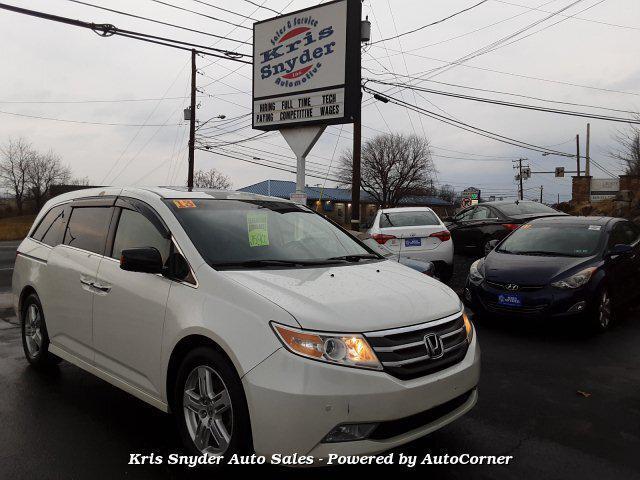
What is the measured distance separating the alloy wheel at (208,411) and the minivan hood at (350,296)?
1.92 feet

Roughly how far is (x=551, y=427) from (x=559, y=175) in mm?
58673

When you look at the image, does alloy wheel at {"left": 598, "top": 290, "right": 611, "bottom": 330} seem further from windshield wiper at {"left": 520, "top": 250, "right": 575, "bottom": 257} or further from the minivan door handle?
the minivan door handle

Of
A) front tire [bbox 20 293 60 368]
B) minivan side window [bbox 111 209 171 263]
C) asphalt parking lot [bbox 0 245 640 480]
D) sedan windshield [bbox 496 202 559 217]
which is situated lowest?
asphalt parking lot [bbox 0 245 640 480]

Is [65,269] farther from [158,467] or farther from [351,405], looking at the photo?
[351,405]

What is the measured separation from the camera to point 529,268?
6.49 metres

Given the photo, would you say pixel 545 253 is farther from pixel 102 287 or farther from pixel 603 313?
pixel 102 287

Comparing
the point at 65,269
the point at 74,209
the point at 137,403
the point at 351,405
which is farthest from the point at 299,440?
the point at 74,209

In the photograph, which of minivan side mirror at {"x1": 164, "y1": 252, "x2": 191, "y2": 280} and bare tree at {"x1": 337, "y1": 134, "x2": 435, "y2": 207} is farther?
bare tree at {"x1": 337, "y1": 134, "x2": 435, "y2": 207}

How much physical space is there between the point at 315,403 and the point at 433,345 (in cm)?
79

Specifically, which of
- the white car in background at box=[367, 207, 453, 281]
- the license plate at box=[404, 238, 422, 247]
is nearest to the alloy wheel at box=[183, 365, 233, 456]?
the white car in background at box=[367, 207, 453, 281]

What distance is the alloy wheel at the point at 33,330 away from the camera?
4707 mm

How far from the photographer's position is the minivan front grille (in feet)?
8.55

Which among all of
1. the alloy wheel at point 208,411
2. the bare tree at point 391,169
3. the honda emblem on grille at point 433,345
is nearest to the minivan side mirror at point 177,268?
the alloy wheel at point 208,411

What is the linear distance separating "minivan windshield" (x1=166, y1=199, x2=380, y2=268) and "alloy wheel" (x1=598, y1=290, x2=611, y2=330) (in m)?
3.76
